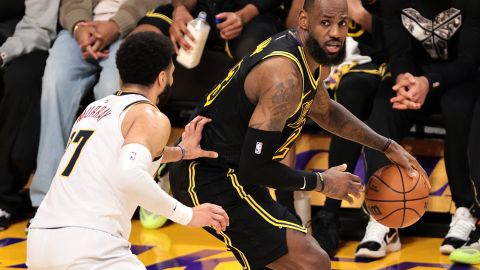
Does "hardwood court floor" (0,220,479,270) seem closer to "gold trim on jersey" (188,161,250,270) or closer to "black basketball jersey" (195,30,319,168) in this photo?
"gold trim on jersey" (188,161,250,270)

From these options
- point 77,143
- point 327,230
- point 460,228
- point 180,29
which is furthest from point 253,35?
point 77,143

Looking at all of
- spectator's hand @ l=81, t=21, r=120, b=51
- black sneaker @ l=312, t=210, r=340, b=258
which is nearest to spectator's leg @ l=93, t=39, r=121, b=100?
spectator's hand @ l=81, t=21, r=120, b=51

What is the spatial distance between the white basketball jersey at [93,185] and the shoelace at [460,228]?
2.78 meters

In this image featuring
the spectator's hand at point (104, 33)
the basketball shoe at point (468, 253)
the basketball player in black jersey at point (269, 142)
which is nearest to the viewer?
the basketball player in black jersey at point (269, 142)

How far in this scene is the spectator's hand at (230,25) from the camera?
6250 mm

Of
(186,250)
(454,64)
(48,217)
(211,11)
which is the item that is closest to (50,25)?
(211,11)

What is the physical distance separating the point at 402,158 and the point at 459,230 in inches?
54.6

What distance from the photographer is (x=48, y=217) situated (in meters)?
3.66

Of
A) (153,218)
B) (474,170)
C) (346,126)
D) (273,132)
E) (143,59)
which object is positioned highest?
(143,59)

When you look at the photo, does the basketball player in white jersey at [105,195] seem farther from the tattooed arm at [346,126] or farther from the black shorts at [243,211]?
the tattooed arm at [346,126]

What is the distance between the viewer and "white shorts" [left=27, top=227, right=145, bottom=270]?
3.55 m

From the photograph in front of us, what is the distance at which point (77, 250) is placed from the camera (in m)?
3.54

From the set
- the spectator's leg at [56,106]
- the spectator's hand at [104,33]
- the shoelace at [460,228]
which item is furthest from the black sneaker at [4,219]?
the shoelace at [460,228]

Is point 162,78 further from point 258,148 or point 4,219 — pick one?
point 4,219
